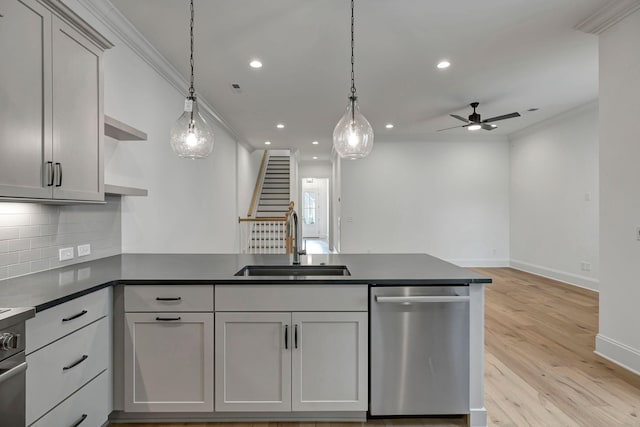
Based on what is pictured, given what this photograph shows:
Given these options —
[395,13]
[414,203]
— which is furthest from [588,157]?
[395,13]

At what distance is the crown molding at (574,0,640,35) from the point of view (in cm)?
250

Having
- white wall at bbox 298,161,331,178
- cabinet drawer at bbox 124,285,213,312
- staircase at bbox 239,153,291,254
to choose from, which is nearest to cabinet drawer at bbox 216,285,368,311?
cabinet drawer at bbox 124,285,213,312

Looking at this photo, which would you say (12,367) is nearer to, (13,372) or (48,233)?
(13,372)

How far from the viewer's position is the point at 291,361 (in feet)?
6.01

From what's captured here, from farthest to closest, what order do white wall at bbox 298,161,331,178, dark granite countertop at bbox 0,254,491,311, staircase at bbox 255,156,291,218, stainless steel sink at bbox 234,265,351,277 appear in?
white wall at bbox 298,161,331,178, staircase at bbox 255,156,291,218, stainless steel sink at bbox 234,265,351,277, dark granite countertop at bbox 0,254,491,311

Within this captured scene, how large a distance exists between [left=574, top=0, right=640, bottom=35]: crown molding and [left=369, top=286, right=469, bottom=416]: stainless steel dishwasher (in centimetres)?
262

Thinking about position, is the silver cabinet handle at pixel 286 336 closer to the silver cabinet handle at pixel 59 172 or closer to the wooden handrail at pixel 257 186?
the silver cabinet handle at pixel 59 172

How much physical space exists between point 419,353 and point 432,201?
18.8 feet

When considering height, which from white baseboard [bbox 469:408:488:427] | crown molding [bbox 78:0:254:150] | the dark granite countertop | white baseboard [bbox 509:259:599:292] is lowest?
white baseboard [bbox 469:408:488:427]

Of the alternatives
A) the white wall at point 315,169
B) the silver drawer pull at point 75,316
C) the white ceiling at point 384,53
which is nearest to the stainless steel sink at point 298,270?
the silver drawer pull at point 75,316

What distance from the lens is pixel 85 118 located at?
1883mm

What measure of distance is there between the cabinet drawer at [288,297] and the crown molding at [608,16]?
299cm

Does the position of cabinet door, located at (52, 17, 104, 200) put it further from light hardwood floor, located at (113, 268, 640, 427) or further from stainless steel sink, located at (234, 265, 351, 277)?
light hardwood floor, located at (113, 268, 640, 427)

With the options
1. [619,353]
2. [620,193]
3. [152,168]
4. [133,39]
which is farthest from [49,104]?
[619,353]
